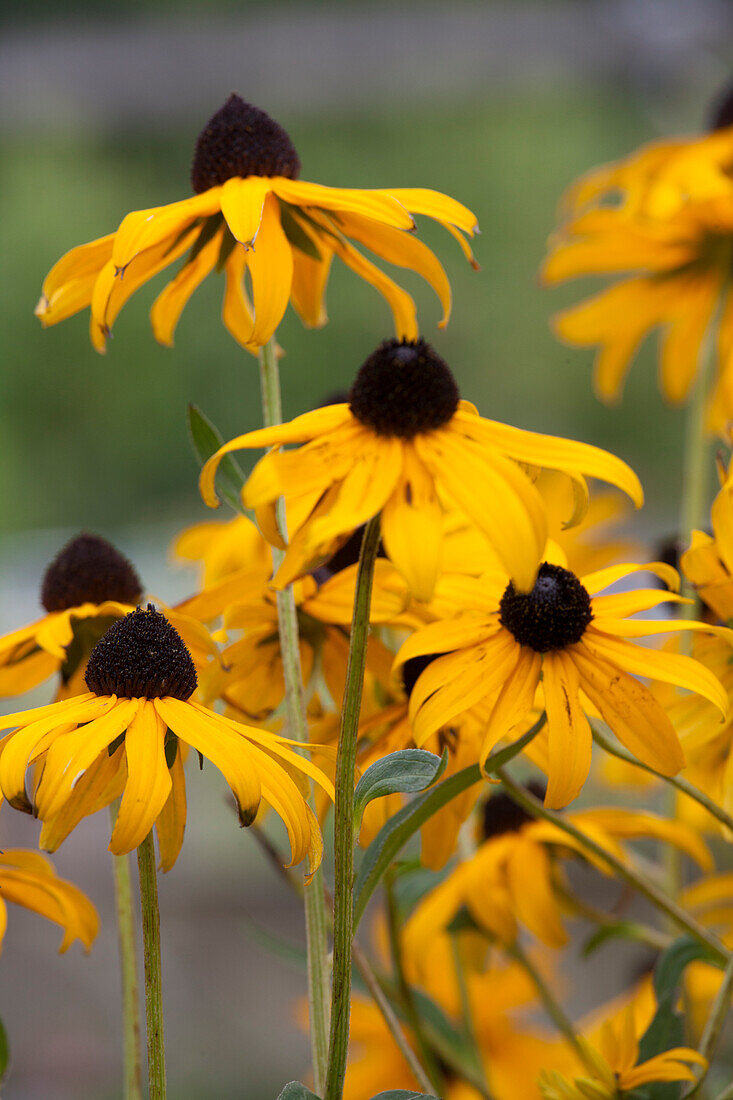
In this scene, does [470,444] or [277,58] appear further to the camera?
[277,58]

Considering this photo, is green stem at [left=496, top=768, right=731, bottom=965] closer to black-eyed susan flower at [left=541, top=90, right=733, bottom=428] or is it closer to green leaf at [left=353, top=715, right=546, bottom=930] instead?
green leaf at [left=353, top=715, right=546, bottom=930]

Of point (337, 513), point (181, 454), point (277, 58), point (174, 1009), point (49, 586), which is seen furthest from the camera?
point (277, 58)

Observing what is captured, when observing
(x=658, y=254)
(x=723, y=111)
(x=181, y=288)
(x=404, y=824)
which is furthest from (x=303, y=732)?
(x=723, y=111)

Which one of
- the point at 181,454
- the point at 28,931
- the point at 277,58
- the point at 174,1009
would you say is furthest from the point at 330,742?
the point at 277,58

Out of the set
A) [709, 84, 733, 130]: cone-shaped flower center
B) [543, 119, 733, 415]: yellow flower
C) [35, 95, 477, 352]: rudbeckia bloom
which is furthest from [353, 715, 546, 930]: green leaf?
[709, 84, 733, 130]: cone-shaped flower center

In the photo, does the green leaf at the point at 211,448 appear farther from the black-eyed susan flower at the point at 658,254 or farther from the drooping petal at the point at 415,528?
the black-eyed susan flower at the point at 658,254

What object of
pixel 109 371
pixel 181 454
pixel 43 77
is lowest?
pixel 181 454

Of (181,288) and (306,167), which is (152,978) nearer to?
(181,288)

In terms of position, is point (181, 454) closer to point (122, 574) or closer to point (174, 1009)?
point (174, 1009)
